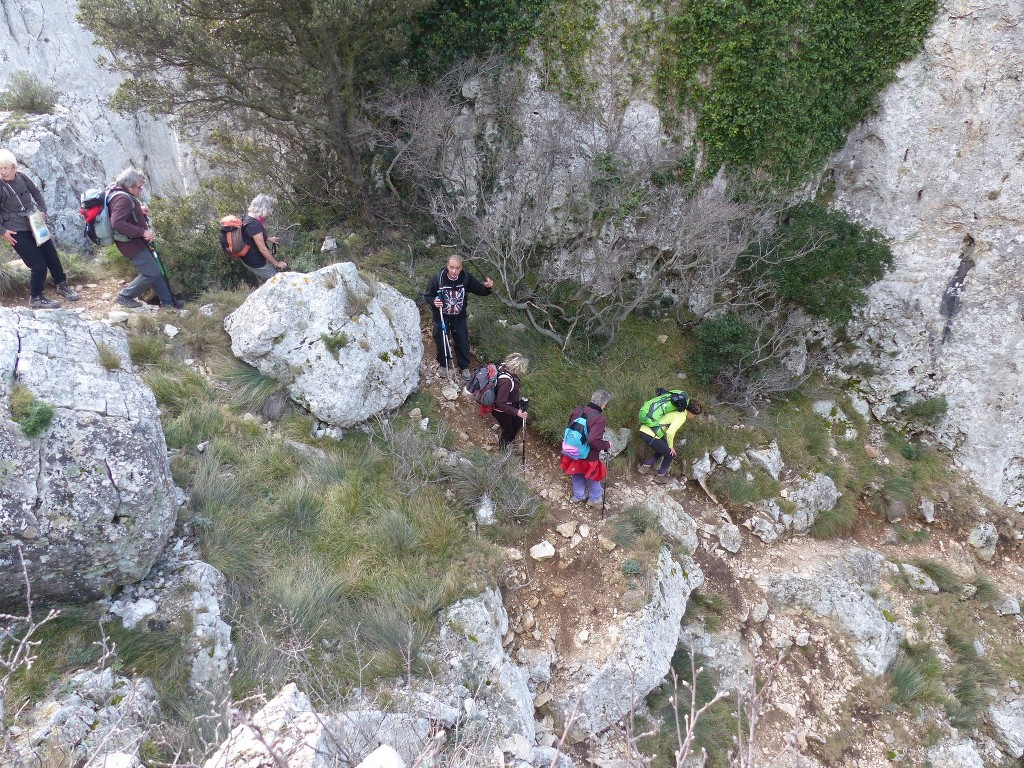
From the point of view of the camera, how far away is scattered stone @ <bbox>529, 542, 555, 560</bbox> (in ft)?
19.8

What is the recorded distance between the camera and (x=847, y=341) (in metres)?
9.98

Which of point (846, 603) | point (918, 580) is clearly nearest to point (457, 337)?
point (846, 603)

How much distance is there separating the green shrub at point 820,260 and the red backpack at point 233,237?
25.2 feet

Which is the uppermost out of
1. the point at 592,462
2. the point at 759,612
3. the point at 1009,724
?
the point at 592,462

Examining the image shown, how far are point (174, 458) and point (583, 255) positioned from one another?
642 cm

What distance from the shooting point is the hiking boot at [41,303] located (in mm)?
6352

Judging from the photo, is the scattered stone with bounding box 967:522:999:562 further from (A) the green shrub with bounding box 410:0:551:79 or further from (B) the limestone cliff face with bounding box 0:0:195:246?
(B) the limestone cliff face with bounding box 0:0:195:246

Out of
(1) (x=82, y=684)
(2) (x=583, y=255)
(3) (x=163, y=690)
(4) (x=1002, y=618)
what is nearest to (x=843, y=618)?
(4) (x=1002, y=618)

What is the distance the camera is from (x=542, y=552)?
19.8 feet

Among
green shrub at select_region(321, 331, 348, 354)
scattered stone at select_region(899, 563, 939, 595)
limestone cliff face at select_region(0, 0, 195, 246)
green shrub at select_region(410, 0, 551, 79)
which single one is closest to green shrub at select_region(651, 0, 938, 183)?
green shrub at select_region(410, 0, 551, 79)

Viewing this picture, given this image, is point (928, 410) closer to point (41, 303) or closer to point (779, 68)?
point (779, 68)

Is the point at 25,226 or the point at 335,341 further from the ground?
the point at 25,226

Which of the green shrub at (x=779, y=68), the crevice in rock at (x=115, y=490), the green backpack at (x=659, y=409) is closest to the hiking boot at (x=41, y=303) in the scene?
the crevice in rock at (x=115, y=490)

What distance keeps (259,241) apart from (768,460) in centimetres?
802
